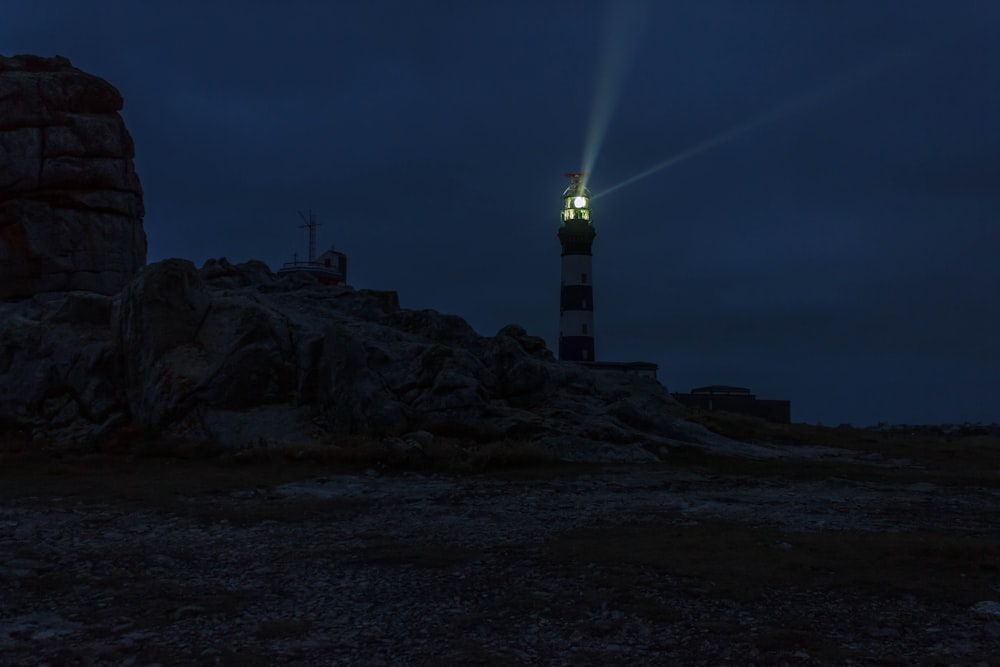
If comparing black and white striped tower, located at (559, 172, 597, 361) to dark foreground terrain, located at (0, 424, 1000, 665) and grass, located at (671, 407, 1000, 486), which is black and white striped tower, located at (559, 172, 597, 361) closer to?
grass, located at (671, 407, 1000, 486)

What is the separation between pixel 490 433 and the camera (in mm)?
28828

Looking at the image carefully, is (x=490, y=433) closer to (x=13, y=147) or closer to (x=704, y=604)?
(x=704, y=604)

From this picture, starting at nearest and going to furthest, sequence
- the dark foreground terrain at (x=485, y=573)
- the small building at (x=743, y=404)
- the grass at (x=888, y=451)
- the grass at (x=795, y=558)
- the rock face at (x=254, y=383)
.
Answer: the dark foreground terrain at (x=485, y=573) → the grass at (x=795, y=558) → the grass at (x=888, y=451) → the rock face at (x=254, y=383) → the small building at (x=743, y=404)

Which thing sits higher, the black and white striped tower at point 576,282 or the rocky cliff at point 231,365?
the black and white striped tower at point 576,282

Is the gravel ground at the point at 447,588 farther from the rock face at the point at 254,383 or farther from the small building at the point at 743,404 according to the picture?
the small building at the point at 743,404

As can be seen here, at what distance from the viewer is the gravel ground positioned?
8.05 metres

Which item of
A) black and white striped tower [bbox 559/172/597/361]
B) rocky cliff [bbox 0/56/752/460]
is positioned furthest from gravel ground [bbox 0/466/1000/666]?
black and white striped tower [bbox 559/172/597/361]

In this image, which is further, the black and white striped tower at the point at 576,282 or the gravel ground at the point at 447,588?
the black and white striped tower at the point at 576,282

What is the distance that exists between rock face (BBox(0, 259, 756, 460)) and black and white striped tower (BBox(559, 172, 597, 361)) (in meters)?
35.7

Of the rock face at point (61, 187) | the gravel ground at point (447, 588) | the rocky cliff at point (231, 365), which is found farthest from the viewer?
the rock face at point (61, 187)

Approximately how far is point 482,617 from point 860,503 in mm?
14021

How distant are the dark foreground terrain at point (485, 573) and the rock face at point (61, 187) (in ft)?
82.5

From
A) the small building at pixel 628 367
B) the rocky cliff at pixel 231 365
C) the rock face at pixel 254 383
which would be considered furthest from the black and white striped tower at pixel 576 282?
the rock face at pixel 254 383

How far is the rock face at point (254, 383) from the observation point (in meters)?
28.4
